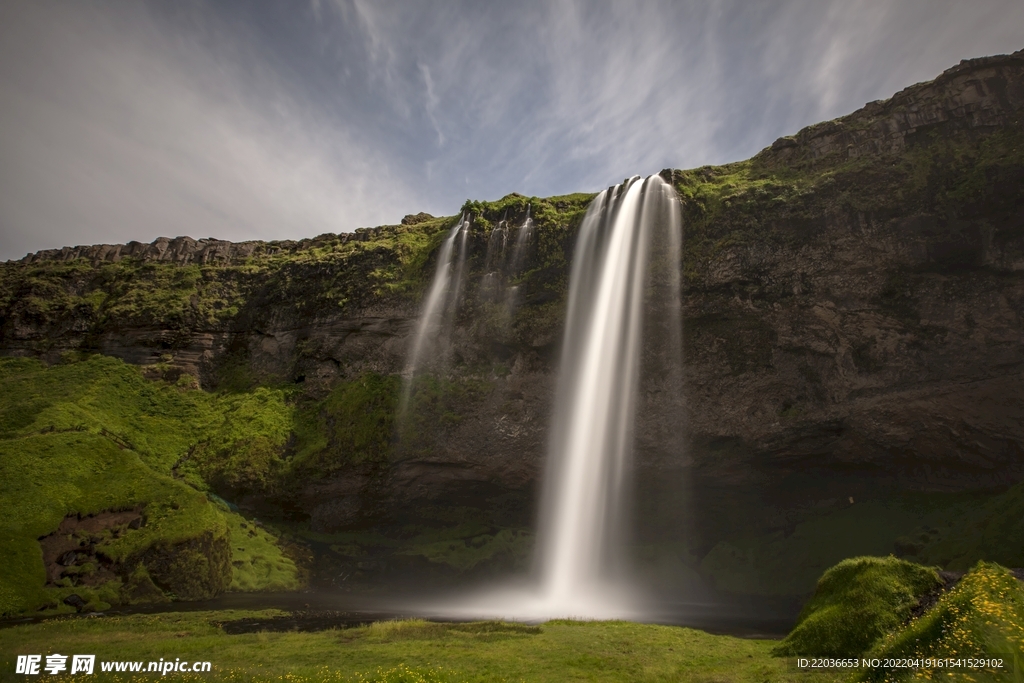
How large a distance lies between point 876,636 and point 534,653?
10.3 m

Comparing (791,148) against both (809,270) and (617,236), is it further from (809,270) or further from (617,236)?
(617,236)

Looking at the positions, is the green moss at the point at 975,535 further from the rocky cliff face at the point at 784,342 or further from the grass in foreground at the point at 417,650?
the grass in foreground at the point at 417,650

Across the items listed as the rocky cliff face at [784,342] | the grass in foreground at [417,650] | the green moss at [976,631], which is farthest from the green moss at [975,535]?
the green moss at [976,631]

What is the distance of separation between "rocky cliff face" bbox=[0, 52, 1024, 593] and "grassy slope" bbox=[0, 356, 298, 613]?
3960 millimetres

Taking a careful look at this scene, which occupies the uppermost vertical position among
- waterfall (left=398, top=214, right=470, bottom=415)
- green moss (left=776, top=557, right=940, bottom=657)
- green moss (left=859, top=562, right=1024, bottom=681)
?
waterfall (left=398, top=214, right=470, bottom=415)

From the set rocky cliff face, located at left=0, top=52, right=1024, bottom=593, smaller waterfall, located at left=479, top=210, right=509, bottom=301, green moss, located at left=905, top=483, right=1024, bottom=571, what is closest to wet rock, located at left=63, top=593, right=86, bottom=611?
rocky cliff face, located at left=0, top=52, right=1024, bottom=593

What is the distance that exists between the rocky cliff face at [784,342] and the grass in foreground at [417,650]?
17999 mm

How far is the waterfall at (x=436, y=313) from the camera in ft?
147

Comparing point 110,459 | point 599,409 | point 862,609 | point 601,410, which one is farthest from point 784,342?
point 110,459

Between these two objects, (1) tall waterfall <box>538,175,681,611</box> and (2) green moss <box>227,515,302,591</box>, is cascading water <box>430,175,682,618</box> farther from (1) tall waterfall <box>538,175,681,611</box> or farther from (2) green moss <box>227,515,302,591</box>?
(2) green moss <box>227,515,302,591</box>

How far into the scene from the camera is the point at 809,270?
33844 millimetres

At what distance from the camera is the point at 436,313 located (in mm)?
45344

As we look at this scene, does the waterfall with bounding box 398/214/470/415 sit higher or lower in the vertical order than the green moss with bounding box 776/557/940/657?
higher

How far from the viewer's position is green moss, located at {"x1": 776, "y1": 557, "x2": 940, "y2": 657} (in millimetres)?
15891
